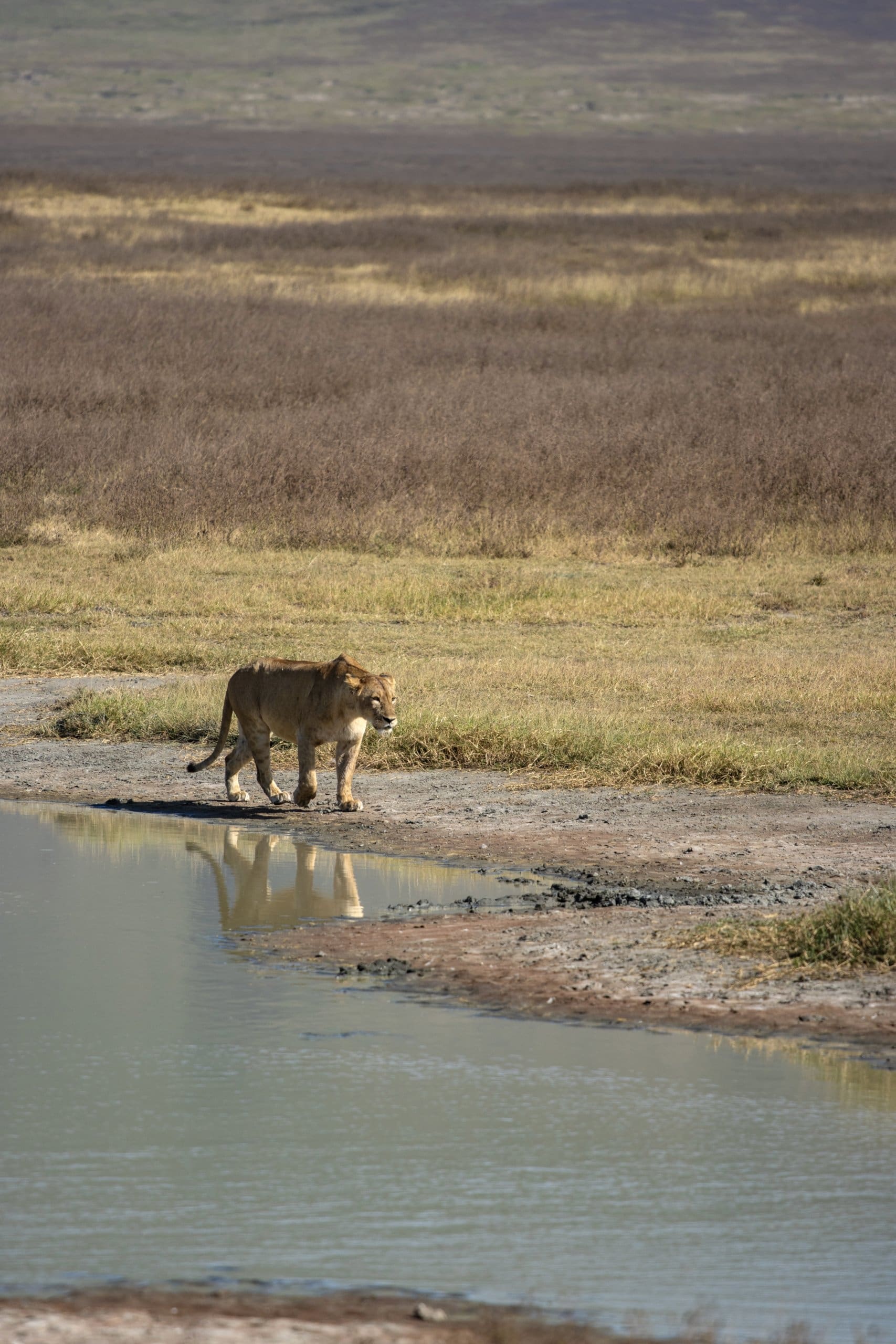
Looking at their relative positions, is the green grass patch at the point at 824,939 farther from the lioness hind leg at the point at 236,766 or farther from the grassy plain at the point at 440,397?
the grassy plain at the point at 440,397

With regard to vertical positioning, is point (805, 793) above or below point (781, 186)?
below

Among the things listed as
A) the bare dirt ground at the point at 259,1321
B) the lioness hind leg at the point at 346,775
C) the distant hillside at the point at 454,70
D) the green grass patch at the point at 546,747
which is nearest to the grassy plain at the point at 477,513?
the green grass patch at the point at 546,747

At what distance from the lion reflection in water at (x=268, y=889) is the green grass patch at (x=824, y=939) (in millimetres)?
1587

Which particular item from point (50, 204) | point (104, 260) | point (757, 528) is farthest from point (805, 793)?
point (50, 204)

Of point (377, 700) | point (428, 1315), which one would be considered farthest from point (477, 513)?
point (428, 1315)

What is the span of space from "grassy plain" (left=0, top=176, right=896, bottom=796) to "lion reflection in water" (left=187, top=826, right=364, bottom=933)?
1792mm

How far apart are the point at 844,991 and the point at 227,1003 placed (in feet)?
7.15

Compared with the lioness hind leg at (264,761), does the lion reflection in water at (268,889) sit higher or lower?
lower

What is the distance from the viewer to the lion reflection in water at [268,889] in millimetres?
7527

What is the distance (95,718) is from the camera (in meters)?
11.1

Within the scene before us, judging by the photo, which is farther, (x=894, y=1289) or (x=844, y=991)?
(x=844, y=991)

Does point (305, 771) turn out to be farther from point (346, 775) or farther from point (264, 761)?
point (264, 761)

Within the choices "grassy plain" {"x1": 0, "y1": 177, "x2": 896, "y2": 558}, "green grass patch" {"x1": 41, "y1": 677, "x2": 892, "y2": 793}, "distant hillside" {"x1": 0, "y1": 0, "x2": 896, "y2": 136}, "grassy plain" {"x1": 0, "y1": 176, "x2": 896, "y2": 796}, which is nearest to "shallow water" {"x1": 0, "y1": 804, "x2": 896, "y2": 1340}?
"green grass patch" {"x1": 41, "y1": 677, "x2": 892, "y2": 793}

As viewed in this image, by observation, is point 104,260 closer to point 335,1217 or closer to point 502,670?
point 502,670
